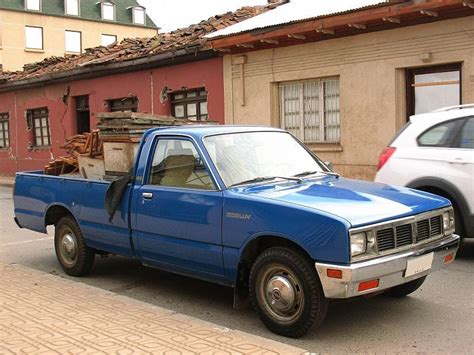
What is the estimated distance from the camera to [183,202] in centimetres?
529

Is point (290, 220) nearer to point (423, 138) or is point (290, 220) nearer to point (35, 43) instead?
point (423, 138)

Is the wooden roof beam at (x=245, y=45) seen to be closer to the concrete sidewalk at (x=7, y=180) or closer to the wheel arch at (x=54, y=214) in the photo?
the wheel arch at (x=54, y=214)

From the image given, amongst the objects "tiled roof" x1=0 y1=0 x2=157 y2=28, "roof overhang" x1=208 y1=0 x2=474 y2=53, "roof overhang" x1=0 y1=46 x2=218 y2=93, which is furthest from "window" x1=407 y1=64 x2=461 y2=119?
"tiled roof" x1=0 y1=0 x2=157 y2=28

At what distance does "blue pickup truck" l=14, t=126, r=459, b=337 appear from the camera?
4301 mm

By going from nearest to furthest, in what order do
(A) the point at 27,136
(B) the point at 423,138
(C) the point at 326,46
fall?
(B) the point at 423,138
(C) the point at 326,46
(A) the point at 27,136

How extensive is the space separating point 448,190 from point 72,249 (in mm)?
4567

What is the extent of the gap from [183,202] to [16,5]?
157 feet

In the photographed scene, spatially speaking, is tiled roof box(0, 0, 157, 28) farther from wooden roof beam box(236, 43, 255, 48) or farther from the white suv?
Result: the white suv

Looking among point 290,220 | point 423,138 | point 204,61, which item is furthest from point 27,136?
point 290,220

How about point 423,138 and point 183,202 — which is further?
point 423,138

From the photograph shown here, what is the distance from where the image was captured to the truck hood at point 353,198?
4.38 m

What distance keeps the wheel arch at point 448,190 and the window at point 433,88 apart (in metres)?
4.51

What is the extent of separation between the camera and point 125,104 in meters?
19.2

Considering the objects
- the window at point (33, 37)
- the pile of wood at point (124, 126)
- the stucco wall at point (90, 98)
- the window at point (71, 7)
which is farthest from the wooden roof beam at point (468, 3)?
the window at point (71, 7)
